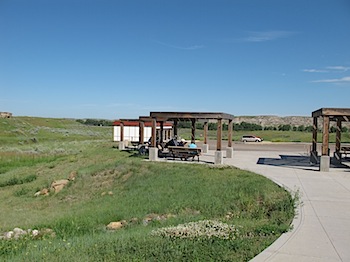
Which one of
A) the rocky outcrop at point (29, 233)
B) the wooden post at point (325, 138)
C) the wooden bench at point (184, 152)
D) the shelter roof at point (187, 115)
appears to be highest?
the shelter roof at point (187, 115)

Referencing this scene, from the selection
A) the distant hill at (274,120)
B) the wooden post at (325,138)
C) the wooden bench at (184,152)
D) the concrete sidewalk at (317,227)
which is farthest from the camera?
the distant hill at (274,120)

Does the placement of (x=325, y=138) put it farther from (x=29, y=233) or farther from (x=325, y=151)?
(x=29, y=233)

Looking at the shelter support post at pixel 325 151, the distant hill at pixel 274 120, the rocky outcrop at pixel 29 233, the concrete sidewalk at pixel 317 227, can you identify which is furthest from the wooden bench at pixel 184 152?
the distant hill at pixel 274 120

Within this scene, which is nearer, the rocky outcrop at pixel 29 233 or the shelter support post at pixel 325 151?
the rocky outcrop at pixel 29 233

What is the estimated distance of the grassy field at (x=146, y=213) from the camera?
18.2 ft

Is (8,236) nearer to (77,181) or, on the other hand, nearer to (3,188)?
(77,181)

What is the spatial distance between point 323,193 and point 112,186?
878 cm

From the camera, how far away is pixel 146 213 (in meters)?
9.85

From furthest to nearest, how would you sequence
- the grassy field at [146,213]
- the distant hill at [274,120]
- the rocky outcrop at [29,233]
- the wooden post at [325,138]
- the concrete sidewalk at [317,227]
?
the distant hill at [274,120]
the wooden post at [325,138]
the rocky outcrop at [29,233]
the grassy field at [146,213]
the concrete sidewalk at [317,227]

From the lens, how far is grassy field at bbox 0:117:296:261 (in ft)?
18.2

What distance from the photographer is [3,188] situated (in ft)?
60.3

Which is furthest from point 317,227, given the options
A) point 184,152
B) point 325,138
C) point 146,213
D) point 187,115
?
point 187,115

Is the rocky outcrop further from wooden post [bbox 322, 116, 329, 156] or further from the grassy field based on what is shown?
wooden post [bbox 322, 116, 329, 156]

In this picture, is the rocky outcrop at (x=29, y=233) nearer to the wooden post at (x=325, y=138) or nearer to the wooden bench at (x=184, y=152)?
the wooden bench at (x=184, y=152)
